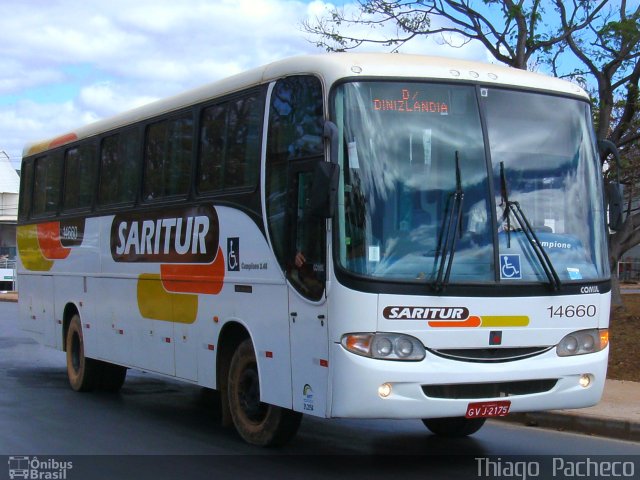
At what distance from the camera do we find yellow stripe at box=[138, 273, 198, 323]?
10211 mm

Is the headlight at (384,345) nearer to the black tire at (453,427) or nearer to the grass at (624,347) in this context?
the black tire at (453,427)

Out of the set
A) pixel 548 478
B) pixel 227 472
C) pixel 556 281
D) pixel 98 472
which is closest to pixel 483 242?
pixel 556 281

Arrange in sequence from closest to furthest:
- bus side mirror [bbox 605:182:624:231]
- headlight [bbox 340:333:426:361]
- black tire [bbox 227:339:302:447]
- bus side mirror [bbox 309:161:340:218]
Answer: bus side mirror [bbox 309:161:340:218]
headlight [bbox 340:333:426:361]
bus side mirror [bbox 605:182:624:231]
black tire [bbox 227:339:302:447]

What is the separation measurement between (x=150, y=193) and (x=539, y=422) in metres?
5.09

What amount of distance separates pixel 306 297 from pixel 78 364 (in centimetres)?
657

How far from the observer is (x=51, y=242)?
1444 cm

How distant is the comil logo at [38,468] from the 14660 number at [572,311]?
418cm

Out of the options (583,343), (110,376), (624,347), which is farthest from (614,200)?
(110,376)

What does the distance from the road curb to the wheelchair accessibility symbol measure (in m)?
3.08

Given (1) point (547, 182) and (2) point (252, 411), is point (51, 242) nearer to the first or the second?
(2) point (252, 411)

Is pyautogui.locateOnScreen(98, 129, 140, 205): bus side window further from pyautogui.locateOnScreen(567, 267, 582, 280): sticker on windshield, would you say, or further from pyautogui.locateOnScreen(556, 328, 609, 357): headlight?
pyautogui.locateOnScreen(556, 328, 609, 357): headlight

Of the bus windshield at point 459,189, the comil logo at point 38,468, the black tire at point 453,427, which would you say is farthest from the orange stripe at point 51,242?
the bus windshield at point 459,189

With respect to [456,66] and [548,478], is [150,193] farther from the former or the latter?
[548,478]

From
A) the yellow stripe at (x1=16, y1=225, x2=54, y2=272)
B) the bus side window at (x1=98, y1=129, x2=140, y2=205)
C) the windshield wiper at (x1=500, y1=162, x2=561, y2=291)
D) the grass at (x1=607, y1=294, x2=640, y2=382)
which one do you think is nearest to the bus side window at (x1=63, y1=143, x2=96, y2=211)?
the bus side window at (x1=98, y1=129, x2=140, y2=205)
